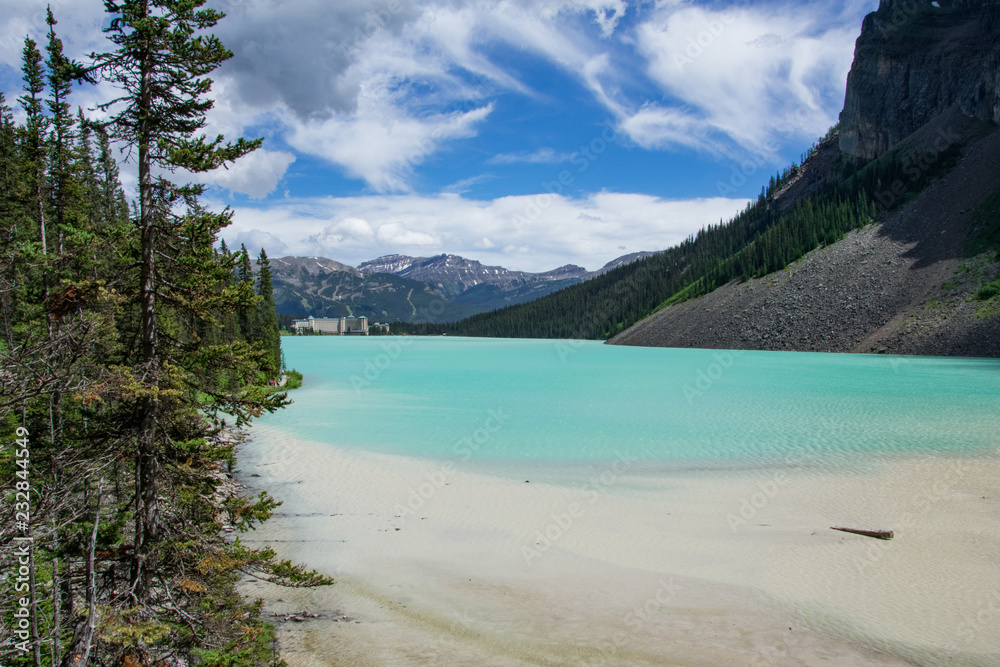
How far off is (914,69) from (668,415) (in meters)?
152

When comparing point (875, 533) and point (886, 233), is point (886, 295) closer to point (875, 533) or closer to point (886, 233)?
point (886, 233)

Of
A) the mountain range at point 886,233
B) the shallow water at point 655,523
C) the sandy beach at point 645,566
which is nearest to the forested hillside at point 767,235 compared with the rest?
the mountain range at point 886,233

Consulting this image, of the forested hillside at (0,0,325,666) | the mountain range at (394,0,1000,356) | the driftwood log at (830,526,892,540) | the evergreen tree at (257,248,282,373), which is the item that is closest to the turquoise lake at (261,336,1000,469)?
the evergreen tree at (257,248,282,373)

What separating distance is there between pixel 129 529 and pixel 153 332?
5.69 metres

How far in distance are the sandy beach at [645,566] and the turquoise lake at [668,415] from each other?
3067 mm

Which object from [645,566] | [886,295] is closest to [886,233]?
[886,295]

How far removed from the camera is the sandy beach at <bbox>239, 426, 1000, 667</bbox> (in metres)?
8.41

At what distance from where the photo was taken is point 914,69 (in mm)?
Answer: 131250

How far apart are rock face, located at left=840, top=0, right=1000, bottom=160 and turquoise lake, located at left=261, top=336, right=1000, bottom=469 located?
10158 centimetres

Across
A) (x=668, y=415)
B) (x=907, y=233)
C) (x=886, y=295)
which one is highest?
(x=907, y=233)

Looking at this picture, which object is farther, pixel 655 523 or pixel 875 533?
pixel 655 523

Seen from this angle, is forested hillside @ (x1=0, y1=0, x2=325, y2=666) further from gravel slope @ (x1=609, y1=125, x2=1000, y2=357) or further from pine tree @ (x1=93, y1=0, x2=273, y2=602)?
gravel slope @ (x1=609, y1=125, x2=1000, y2=357)

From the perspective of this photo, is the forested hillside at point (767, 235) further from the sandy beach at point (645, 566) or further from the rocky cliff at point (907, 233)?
the sandy beach at point (645, 566)

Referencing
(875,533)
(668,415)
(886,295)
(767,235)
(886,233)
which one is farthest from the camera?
(767,235)
